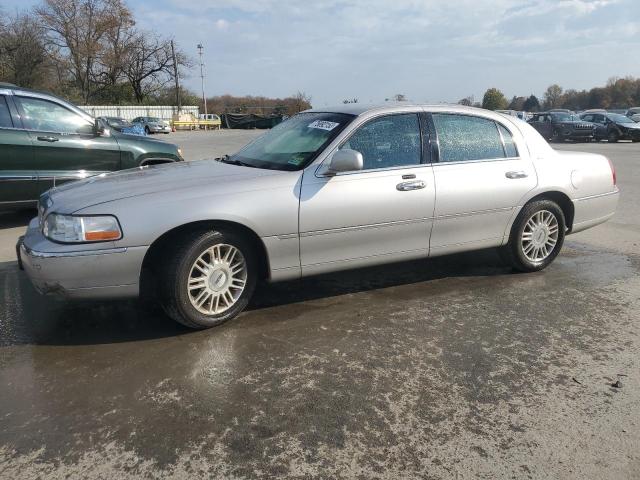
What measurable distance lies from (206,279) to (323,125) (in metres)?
1.59

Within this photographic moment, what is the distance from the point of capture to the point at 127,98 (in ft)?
208

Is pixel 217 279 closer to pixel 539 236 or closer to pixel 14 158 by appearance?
pixel 539 236

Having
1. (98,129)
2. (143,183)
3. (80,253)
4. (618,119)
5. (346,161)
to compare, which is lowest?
(80,253)

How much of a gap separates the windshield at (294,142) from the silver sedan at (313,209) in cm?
2

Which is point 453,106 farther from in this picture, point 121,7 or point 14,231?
point 121,7

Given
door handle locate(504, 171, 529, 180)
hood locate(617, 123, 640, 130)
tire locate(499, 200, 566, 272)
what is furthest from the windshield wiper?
hood locate(617, 123, 640, 130)

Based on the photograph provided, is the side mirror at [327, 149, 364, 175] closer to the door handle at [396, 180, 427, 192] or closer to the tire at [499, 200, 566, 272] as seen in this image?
the door handle at [396, 180, 427, 192]

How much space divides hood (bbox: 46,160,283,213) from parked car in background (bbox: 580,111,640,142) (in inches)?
1014

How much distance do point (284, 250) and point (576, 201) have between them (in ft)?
9.82

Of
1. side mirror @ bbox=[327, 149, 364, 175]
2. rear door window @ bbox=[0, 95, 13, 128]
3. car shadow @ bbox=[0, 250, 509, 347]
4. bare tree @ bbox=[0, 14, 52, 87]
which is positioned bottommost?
car shadow @ bbox=[0, 250, 509, 347]

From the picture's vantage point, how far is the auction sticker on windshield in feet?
13.7

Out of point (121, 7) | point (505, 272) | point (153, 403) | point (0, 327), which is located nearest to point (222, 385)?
point (153, 403)

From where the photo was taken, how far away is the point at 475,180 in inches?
175

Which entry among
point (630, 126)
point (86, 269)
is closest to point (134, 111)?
point (630, 126)
